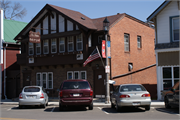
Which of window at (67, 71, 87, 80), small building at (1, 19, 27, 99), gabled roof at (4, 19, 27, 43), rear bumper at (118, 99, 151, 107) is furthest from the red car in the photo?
gabled roof at (4, 19, 27, 43)

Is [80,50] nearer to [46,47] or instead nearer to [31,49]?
[46,47]

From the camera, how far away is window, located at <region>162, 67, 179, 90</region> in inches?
751

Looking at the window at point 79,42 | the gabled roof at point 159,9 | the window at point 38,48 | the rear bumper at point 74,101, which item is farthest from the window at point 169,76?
the window at point 38,48

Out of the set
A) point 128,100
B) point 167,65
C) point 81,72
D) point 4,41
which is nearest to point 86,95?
point 128,100

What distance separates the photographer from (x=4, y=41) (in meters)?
30.4

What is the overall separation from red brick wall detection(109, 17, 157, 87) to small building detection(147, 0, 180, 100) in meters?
4.97

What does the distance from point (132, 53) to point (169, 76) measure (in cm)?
742

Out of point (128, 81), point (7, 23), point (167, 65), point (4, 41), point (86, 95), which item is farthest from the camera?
point (7, 23)

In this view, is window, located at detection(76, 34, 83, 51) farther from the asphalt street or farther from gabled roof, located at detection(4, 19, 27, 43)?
gabled roof, located at detection(4, 19, 27, 43)

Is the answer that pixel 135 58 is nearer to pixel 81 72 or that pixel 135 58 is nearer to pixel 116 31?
pixel 116 31

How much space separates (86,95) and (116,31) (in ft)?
36.2

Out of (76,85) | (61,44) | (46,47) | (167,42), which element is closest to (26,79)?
(46,47)

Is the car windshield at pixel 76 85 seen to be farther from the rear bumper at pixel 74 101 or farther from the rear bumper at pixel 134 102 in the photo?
the rear bumper at pixel 134 102

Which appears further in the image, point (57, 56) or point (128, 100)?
point (57, 56)
